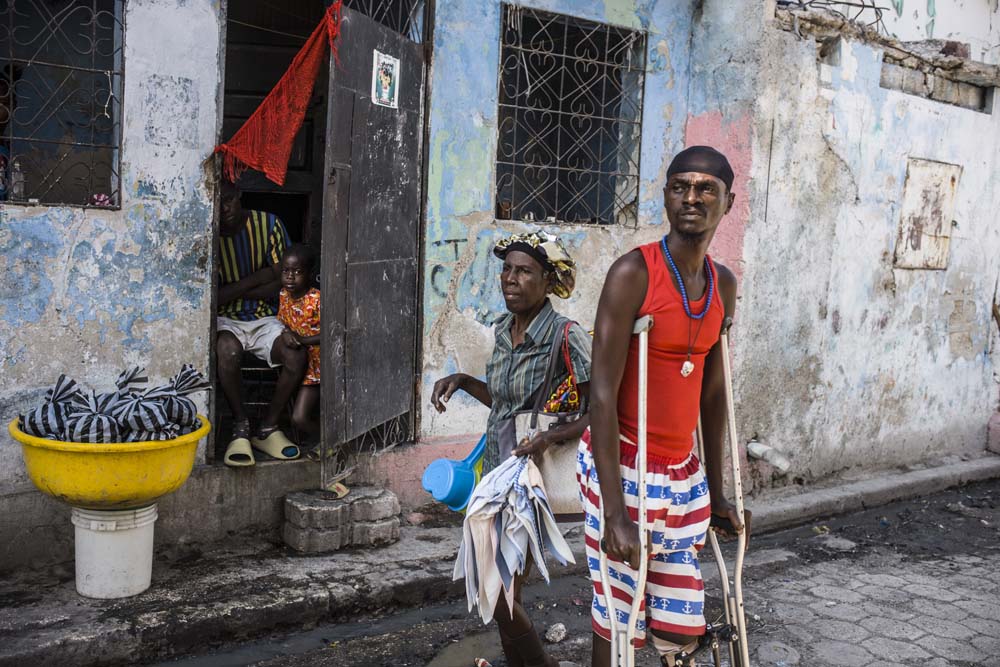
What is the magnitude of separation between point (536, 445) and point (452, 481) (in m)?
0.44

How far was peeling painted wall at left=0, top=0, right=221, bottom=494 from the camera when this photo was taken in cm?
455

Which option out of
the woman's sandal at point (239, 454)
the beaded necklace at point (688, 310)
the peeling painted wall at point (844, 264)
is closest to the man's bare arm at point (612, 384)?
the beaded necklace at point (688, 310)

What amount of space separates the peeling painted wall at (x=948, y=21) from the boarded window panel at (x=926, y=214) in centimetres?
122

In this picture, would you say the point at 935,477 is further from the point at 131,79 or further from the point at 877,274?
the point at 131,79

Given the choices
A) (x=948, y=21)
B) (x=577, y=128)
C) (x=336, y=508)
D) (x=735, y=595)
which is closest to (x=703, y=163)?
(x=735, y=595)

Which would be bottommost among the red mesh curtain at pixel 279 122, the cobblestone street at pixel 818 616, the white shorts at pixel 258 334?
the cobblestone street at pixel 818 616

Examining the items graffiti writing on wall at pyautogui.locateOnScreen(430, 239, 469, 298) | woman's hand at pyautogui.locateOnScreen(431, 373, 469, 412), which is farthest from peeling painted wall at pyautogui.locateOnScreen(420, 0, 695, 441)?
woman's hand at pyautogui.locateOnScreen(431, 373, 469, 412)

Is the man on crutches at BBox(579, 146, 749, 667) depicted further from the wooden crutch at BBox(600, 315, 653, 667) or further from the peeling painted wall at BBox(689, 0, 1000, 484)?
the peeling painted wall at BBox(689, 0, 1000, 484)

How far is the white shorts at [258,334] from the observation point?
543 centimetres

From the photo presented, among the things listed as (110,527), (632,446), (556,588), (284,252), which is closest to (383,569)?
(556,588)

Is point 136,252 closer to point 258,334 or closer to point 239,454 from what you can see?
point 258,334

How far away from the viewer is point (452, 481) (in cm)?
360

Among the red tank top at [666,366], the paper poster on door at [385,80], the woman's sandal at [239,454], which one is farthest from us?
the woman's sandal at [239,454]

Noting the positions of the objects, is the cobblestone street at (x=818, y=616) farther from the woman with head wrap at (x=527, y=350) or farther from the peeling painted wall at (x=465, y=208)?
the peeling painted wall at (x=465, y=208)
